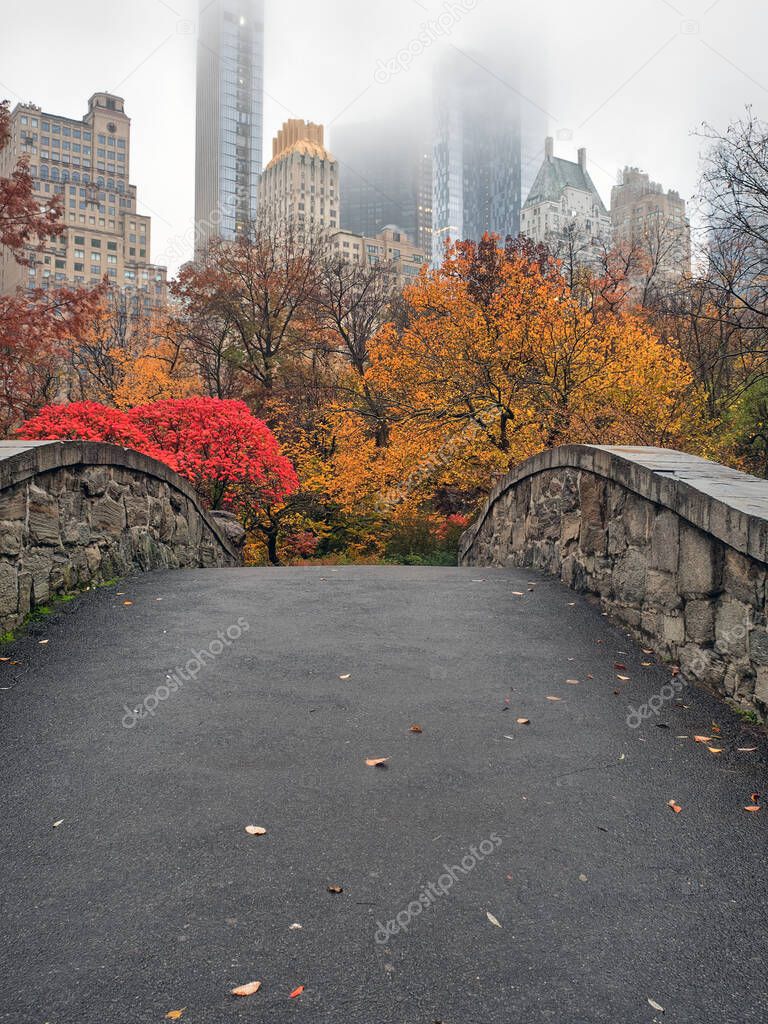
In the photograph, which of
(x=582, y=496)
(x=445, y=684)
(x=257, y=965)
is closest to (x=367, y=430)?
(x=582, y=496)

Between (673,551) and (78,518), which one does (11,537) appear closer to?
(78,518)

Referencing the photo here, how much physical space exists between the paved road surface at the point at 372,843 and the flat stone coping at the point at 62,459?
4.00 feet

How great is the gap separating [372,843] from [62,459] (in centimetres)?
438

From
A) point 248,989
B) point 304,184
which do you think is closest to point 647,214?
point 248,989

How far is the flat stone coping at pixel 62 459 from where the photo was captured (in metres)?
4.87

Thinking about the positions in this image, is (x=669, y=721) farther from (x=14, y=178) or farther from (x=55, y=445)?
(x=14, y=178)

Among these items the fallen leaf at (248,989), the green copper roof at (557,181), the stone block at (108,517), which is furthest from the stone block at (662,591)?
the green copper roof at (557,181)

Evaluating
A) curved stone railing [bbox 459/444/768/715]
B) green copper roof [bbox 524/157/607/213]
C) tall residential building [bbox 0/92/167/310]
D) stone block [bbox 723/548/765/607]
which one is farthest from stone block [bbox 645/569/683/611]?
green copper roof [bbox 524/157/607/213]

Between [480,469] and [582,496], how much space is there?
977cm

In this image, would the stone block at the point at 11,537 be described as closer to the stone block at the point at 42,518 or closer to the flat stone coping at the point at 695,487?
the stone block at the point at 42,518

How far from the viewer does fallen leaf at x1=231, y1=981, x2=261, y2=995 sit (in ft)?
6.07

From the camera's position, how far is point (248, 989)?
6.10ft

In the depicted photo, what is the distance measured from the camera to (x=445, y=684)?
13.5 ft

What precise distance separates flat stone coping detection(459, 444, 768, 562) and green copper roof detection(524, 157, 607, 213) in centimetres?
13942
